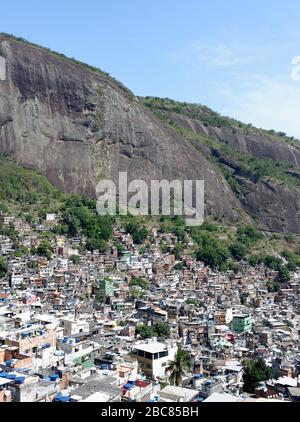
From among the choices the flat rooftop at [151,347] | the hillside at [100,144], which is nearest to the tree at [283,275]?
the hillside at [100,144]

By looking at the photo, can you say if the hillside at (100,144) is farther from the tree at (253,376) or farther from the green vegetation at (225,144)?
the tree at (253,376)

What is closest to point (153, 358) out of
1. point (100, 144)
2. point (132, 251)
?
point (132, 251)

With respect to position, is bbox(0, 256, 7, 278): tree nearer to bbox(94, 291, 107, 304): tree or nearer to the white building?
bbox(94, 291, 107, 304): tree

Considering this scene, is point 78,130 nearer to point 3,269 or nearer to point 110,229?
point 110,229

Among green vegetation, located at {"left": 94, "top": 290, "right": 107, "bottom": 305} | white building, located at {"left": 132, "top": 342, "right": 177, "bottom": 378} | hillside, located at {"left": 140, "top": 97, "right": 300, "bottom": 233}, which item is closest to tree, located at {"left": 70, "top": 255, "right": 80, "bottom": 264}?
green vegetation, located at {"left": 94, "top": 290, "right": 107, "bottom": 305}
